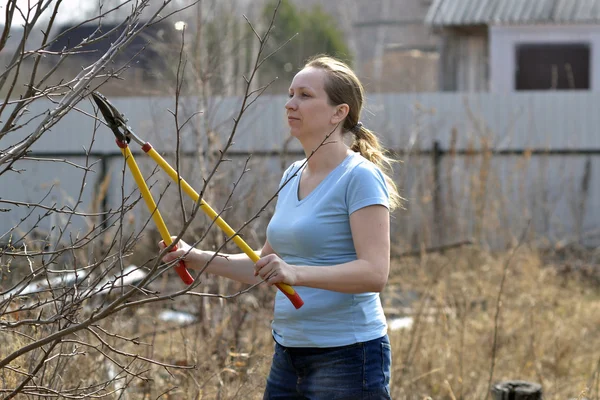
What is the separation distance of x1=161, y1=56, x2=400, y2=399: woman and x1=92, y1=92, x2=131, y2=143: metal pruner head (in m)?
0.41

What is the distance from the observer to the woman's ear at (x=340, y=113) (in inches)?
104

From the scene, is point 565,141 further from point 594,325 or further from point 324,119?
point 324,119

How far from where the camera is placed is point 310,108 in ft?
8.51

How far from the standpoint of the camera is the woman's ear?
2.64 meters

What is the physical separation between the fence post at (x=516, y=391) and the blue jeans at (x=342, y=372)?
1346 mm

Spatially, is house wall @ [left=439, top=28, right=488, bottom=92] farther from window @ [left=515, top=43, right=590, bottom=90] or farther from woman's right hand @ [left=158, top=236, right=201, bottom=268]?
woman's right hand @ [left=158, top=236, right=201, bottom=268]

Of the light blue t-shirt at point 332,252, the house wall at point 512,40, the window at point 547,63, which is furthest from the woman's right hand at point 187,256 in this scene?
the window at point 547,63

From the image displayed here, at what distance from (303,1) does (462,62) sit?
3009cm

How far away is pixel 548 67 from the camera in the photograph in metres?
16.5

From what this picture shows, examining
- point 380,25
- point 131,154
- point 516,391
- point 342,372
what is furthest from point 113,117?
point 380,25

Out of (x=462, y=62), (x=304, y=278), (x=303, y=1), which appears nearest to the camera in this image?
(x=304, y=278)

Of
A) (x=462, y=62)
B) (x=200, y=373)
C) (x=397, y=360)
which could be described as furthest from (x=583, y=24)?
(x=200, y=373)

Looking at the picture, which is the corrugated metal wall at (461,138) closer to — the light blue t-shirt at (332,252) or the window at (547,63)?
the window at (547,63)

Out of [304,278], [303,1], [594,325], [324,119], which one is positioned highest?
[303,1]
